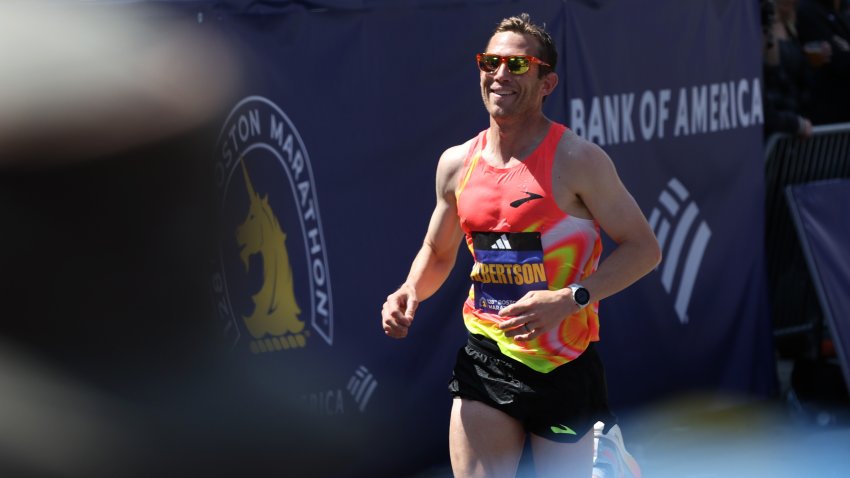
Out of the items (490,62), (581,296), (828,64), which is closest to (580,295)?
(581,296)

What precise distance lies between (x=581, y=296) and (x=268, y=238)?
88.8 inches

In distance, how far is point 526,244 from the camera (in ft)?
13.7

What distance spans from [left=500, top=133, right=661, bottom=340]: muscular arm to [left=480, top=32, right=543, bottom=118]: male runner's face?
190 millimetres

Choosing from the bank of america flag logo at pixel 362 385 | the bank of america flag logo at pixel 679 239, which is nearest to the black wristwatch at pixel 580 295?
the bank of america flag logo at pixel 362 385

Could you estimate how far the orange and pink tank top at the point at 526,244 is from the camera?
13.6ft

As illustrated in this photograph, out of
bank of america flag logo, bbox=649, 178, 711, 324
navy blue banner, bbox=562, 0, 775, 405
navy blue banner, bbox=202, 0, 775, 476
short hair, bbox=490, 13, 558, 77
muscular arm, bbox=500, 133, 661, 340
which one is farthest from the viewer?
bank of america flag logo, bbox=649, 178, 711, 324

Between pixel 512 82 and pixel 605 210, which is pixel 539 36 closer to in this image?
pixel 512 82

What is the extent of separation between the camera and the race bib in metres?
4.19

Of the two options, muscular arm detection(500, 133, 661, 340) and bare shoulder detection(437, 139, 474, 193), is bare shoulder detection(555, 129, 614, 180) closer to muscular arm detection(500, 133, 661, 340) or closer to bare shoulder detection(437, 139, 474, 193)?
muscular arm detection(500, 133, 661, 340)

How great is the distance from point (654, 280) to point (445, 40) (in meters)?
1.93

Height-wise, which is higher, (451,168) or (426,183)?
(451,168)

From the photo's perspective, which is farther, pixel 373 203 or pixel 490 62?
pixel 373 203

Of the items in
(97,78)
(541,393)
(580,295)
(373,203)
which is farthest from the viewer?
(373,203)

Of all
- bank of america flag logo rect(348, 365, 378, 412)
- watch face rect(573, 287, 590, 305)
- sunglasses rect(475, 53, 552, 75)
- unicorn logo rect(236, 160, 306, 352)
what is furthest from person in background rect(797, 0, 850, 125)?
watch face rect(573, 287, 590, 305)
